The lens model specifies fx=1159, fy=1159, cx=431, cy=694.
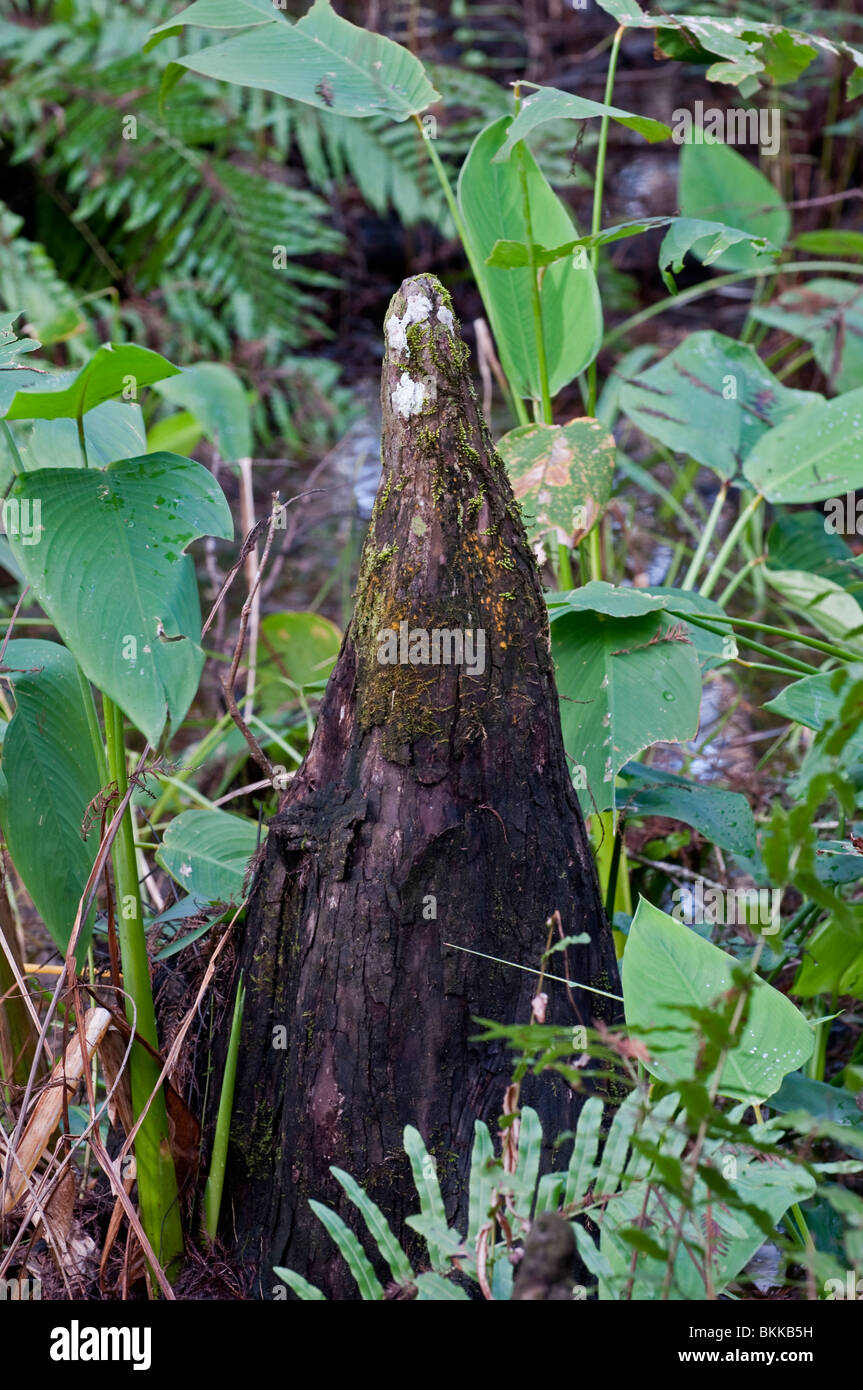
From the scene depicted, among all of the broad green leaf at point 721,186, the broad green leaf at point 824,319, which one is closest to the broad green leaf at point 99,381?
the broad green leaf at point 721,186

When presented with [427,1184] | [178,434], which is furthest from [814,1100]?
[178,434]

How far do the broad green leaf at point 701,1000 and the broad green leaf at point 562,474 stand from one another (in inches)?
26.8

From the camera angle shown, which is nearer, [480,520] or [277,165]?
[480,520]

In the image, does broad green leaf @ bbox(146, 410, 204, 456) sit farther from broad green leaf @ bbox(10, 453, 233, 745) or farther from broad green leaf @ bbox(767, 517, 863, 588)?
broad green leaf @ bbox(10, 453, 233, 745)

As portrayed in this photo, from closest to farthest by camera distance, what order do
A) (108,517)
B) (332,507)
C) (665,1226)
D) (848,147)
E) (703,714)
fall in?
(665,1226), (108,517), (703,714), (332,507), (848,147)

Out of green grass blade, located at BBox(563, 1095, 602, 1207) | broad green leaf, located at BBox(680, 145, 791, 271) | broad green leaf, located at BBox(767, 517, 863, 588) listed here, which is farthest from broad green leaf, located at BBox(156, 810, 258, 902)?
broad green leaf, located at BBox(680, 145, 791, 271)

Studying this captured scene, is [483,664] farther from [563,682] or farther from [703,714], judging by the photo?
[703,714]

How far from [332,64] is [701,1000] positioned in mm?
1323

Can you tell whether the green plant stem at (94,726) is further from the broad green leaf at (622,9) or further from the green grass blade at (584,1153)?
the broad green leaf at (622,9)

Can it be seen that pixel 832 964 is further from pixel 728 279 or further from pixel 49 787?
pixel 728 279

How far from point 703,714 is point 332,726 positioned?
5.57ft

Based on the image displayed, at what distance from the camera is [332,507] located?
A: 11.9ft

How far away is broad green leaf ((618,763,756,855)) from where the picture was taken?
143 cm
